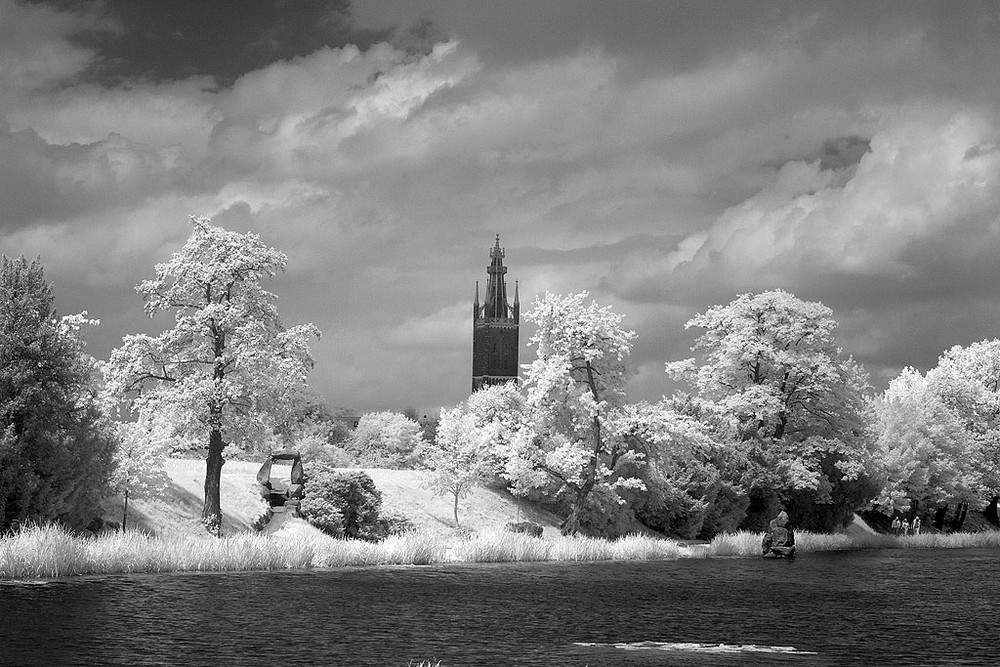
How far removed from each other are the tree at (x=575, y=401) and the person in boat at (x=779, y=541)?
30.3ft

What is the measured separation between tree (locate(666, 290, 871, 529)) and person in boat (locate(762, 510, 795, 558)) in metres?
8.31

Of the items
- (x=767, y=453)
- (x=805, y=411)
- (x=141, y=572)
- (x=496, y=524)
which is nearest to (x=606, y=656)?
(x=141, y=572)

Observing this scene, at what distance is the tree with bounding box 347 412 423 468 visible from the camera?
112 metres

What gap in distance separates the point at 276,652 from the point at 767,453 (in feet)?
195

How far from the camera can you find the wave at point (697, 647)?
27.6 metres

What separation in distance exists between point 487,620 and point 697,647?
6716mm

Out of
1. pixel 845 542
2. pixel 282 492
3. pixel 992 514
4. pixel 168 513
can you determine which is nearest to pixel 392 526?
pixel 282 492

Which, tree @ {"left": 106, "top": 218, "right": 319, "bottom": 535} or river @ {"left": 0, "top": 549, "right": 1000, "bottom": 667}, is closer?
river @ {"left": 0, "top": 549, "right": 1000, "bottom": 667}

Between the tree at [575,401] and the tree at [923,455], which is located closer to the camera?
the tree at [575,401]

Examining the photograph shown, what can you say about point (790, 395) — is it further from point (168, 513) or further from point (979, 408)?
point (168, 513)

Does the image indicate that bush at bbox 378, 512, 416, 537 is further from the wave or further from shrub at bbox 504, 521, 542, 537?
the wave

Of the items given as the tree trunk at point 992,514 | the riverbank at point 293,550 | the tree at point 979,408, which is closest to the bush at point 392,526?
the riverbank at point 293,550

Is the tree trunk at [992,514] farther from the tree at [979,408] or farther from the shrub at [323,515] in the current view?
the shrub at [323,515]

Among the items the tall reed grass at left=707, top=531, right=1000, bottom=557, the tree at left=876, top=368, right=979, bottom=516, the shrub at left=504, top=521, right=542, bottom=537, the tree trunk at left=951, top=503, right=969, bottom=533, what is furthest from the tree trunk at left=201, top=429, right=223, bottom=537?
the tree trunk at left=951, top=503, right=969, bottom=533
